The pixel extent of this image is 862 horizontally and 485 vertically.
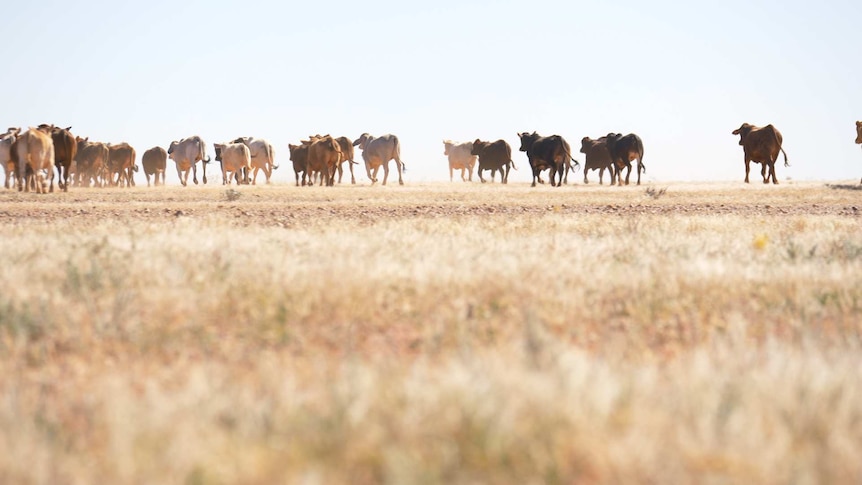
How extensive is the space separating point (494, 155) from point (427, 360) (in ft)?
157

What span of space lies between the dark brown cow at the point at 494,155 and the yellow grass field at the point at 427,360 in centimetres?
4224

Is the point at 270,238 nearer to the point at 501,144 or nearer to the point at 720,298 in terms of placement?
the point at 720,298

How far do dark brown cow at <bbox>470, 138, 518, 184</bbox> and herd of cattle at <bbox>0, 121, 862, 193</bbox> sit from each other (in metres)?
0.06

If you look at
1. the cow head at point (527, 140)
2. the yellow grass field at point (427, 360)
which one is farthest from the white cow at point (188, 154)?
the yellow grass field at point (427, 360)

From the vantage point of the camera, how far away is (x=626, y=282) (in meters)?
6.01

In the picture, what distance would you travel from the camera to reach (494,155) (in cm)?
5141

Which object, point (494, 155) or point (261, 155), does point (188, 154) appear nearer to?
point (261, 155)

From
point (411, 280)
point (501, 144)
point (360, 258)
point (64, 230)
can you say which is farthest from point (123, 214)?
point (501, 144)

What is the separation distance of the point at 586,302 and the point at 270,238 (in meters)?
4.11

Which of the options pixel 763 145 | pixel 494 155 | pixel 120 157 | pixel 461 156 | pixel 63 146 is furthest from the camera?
pixel 461 156

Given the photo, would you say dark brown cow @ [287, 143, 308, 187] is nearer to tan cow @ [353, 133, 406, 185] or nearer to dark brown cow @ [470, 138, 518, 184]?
tan cow @ [353, 133, 406, 185]

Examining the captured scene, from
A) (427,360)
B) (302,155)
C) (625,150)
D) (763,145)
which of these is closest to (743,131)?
(763,145)

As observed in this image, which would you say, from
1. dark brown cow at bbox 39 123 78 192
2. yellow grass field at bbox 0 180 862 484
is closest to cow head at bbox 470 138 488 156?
dark brown cow at bbox 39 123 78 192

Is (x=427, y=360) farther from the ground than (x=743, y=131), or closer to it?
closer to it
